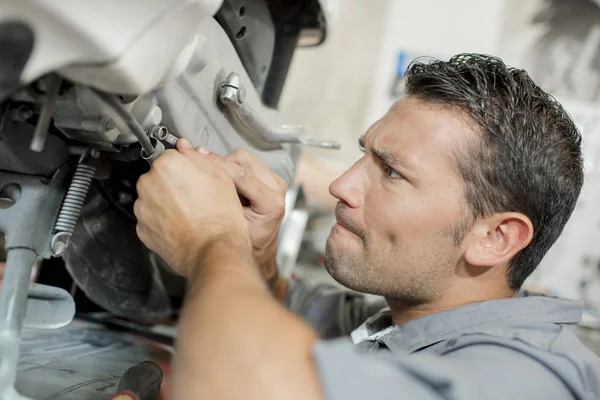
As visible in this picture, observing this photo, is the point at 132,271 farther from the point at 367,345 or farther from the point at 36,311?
the point at 367,345

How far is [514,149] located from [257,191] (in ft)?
1.13

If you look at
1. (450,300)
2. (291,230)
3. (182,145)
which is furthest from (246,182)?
(291,230)

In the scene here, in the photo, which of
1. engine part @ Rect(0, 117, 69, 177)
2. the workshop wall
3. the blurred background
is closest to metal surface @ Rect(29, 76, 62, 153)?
engine part @ Rect(0, 117, 69, 177)

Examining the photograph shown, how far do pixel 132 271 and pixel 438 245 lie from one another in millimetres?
498

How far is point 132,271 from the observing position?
0.92 metres

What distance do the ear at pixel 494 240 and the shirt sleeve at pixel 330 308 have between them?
1.06 feet

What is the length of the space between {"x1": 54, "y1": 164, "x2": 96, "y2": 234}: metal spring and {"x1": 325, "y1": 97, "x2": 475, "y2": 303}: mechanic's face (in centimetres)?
34

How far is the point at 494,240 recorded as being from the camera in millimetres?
753

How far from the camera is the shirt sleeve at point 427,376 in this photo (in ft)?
1.36

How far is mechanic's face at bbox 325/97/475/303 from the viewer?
730 millimetres

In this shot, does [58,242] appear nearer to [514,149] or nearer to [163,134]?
[163,134]

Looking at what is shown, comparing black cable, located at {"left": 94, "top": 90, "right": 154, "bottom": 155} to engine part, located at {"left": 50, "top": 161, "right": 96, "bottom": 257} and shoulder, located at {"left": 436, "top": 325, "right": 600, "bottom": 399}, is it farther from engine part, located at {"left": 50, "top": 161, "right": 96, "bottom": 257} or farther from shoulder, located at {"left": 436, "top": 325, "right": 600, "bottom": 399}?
shoulder, located at {"left": 436, "top": 325, "right": 600, "bottom": 399}

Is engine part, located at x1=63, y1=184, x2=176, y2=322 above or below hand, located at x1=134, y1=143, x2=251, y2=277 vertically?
below

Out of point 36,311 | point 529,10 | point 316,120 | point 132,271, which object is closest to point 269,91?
point 132,271
